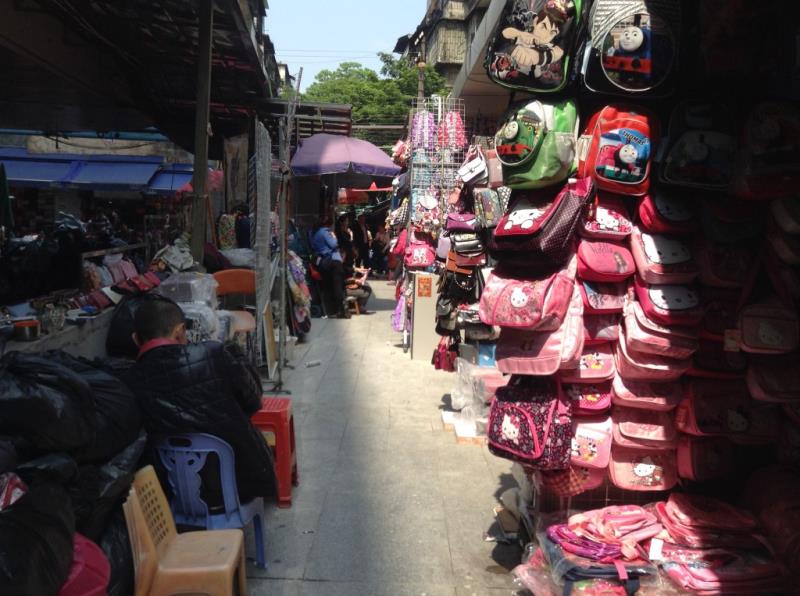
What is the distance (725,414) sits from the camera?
2.80 metres

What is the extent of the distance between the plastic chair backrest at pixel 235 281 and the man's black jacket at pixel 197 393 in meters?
3.47

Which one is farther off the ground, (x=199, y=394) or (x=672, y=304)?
(x=672, y=304)

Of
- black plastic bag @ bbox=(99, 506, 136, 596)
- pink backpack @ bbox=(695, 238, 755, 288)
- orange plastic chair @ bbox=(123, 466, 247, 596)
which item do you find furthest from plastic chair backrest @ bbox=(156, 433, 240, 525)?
pink backpack @ bbox=(695, 238, 755, 288)

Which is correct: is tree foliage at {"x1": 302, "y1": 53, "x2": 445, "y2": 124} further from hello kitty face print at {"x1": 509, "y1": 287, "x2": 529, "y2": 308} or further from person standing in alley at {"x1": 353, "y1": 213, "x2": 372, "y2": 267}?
hello kitty face print at {"x1": 509, "y1": 287, "x2": 529, "y2": 308}

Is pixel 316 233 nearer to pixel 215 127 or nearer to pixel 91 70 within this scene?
pixel 215 127

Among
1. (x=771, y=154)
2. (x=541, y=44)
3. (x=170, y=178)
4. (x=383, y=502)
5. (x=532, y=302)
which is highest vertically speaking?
(x=541, y=44)

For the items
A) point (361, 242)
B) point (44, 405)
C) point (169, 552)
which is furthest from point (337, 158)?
point (44, 405)

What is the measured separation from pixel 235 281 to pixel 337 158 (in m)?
4.39

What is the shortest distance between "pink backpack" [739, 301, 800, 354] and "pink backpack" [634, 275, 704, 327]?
0.67 ft

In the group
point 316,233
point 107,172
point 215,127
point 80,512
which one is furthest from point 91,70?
point 107,172

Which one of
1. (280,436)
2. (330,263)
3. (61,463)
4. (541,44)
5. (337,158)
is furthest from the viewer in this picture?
(330,263)

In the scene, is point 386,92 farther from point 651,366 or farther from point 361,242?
point 651,366

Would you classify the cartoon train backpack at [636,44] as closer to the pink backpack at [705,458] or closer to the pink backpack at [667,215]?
the pink backpack at [667,215]

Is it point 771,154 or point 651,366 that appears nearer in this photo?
point 771,154
